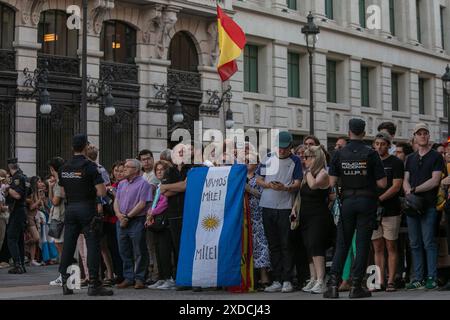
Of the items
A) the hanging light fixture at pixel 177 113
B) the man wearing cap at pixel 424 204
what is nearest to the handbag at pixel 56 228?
the man wearing cap at pixel 424 204

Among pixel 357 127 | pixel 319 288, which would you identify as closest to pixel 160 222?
pixel 319 288

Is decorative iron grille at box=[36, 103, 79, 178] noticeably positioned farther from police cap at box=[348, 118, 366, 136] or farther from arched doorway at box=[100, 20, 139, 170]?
police cap at box=[348, 118, 366, 136]

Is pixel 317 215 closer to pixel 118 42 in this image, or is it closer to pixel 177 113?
pixel 177 113

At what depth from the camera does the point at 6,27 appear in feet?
87.4

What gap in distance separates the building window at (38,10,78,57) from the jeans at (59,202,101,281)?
53.5 ft

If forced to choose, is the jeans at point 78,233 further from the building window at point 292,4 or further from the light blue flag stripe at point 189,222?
the building window at point 292,4

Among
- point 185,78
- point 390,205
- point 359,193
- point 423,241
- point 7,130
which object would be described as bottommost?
point 423,241

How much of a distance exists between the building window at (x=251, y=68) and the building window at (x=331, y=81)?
4.73 m

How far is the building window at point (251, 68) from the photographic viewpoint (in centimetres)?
3416

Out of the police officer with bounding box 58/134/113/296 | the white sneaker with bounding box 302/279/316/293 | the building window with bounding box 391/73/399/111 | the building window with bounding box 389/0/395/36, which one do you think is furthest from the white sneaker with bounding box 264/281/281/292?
the building window with bounding box 389/0/395/36

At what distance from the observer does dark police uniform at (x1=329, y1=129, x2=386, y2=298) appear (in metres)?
10.8

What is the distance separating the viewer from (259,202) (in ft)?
40.7

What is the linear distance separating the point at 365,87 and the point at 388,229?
29.4m

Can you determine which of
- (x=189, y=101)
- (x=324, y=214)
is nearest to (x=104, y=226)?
(x=324, y=214)
